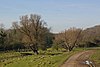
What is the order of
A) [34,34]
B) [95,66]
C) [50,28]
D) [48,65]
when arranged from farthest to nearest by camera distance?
[50,28] → [34,34] → [48,65] → [95,66]

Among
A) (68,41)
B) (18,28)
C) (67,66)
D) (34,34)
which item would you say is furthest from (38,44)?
(67,66)

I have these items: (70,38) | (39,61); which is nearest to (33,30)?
(70,38)

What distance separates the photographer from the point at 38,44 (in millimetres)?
69312

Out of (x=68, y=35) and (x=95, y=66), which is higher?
(x=68, y=35)

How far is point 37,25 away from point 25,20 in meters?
3.67

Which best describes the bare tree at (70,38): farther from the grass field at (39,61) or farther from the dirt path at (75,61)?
the dirt path at (75,61)

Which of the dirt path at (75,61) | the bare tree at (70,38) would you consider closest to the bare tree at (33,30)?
the bare tree at (70,38)

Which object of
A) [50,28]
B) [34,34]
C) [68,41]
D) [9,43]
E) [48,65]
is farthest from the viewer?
[9,43]

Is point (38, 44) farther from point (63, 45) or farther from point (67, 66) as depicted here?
point (67, 66)

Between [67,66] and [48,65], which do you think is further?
[48,65]

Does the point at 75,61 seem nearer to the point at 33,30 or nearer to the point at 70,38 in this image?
the point at 33,30

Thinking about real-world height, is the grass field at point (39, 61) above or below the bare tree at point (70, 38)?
below

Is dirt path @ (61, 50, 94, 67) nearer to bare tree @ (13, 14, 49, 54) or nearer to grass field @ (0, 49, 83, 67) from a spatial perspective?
grass field @ (0, 49, 83, 67)

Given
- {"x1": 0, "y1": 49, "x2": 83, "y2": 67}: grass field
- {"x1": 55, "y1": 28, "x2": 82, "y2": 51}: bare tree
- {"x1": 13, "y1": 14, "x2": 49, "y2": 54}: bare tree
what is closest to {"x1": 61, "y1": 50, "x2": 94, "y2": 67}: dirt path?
{"x1": 0, "y1": 49, "x2": 83, "y2": 67}: grass field
